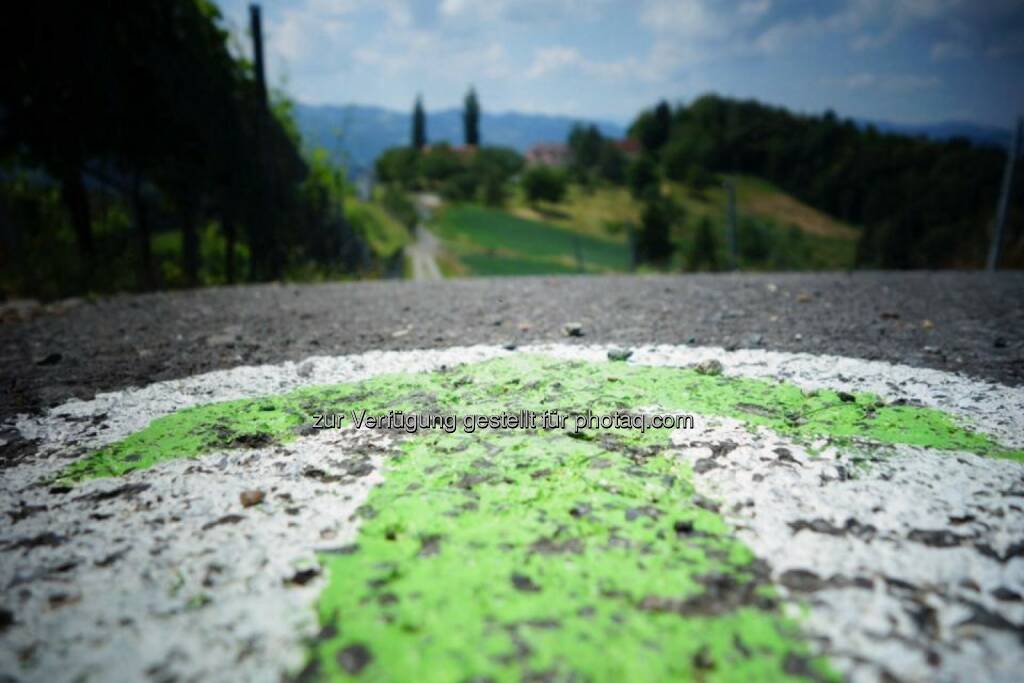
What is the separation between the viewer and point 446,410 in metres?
2.53

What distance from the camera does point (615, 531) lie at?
1.53 meters

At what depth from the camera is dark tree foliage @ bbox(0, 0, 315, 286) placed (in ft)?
22.1

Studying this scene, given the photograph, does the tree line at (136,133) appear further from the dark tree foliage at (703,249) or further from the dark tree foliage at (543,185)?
the dark tree foliage at (543,185)

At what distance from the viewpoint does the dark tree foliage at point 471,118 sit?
129m

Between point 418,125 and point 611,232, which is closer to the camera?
point 611,232

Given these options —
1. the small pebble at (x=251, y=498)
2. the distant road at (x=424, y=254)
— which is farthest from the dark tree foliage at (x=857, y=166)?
the small pebble at (x=251, y=498)

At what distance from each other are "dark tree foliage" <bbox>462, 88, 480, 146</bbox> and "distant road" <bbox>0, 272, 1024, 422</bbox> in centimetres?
13297

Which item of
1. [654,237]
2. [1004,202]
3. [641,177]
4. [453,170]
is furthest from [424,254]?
[453,170]

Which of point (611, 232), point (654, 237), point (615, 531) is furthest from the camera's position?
point (611, 232)

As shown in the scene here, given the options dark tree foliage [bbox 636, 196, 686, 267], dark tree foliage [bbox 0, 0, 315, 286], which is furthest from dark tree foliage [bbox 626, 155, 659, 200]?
dark tree foliage [bbox 0, 0, 315, 286]

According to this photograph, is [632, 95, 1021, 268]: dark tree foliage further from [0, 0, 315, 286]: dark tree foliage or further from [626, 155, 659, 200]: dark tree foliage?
[0, 0, 315, 286]: dark tree foliage

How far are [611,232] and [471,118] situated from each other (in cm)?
7445

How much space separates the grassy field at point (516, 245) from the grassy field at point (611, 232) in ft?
0.30

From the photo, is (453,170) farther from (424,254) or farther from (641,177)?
(424,254)
